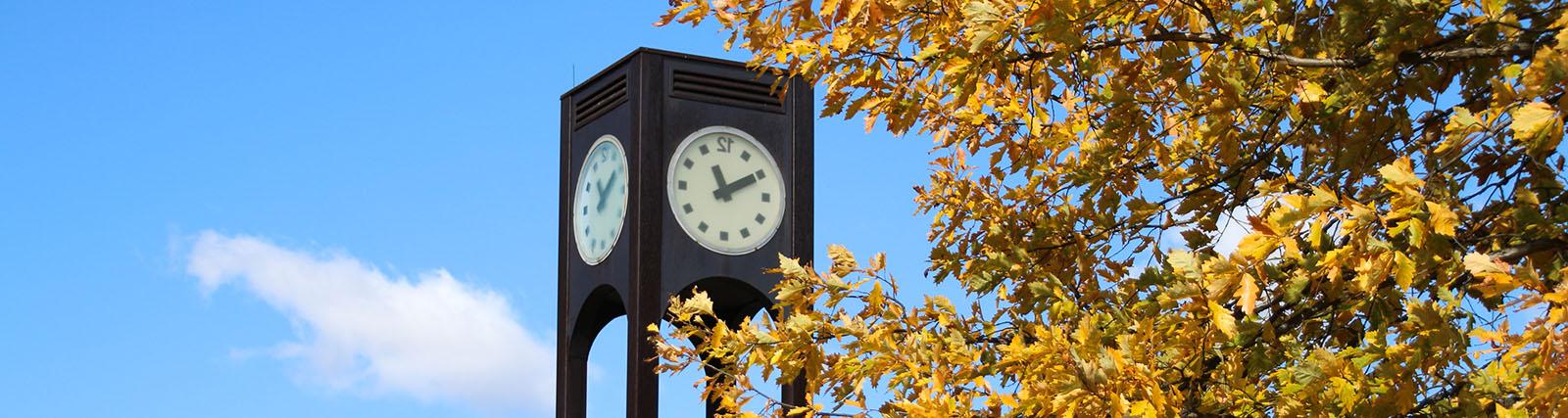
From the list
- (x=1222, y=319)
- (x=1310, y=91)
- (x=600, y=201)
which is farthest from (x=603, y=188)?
(x=1222, y=319)

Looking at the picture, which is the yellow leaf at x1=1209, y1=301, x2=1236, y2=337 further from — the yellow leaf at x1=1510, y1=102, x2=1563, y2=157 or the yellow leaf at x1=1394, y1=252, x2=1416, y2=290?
the yellow leaf at x1=1510, y1=102, x2=1563, y2=157

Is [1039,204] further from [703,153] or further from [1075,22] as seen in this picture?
[703,153]

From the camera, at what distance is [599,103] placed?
11391 mm

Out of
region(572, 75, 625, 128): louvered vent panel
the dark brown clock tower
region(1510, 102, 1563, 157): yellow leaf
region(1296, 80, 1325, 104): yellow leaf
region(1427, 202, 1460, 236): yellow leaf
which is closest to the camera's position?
region(1510, 102, 1563, 157): yellow leaf

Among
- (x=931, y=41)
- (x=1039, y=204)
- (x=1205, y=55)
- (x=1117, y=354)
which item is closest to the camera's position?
(x=1117, y=354)

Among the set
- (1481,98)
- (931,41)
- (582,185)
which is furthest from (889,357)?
(582,185)

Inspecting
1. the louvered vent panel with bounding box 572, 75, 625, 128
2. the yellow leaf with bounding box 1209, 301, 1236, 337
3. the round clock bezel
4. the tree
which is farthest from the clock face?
the yellow leaf with bounding box 1209, 301, 1236, 337

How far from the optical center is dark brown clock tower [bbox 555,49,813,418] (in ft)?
34.7

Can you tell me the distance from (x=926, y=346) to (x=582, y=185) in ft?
22.6

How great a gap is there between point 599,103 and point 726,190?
1.17 m

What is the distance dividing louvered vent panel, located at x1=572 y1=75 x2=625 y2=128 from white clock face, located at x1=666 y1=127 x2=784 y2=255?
634 millimetres

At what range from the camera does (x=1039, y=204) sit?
617 cm

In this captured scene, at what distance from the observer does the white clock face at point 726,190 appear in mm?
10797

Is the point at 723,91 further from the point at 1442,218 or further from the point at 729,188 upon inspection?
the point at 1442,218
